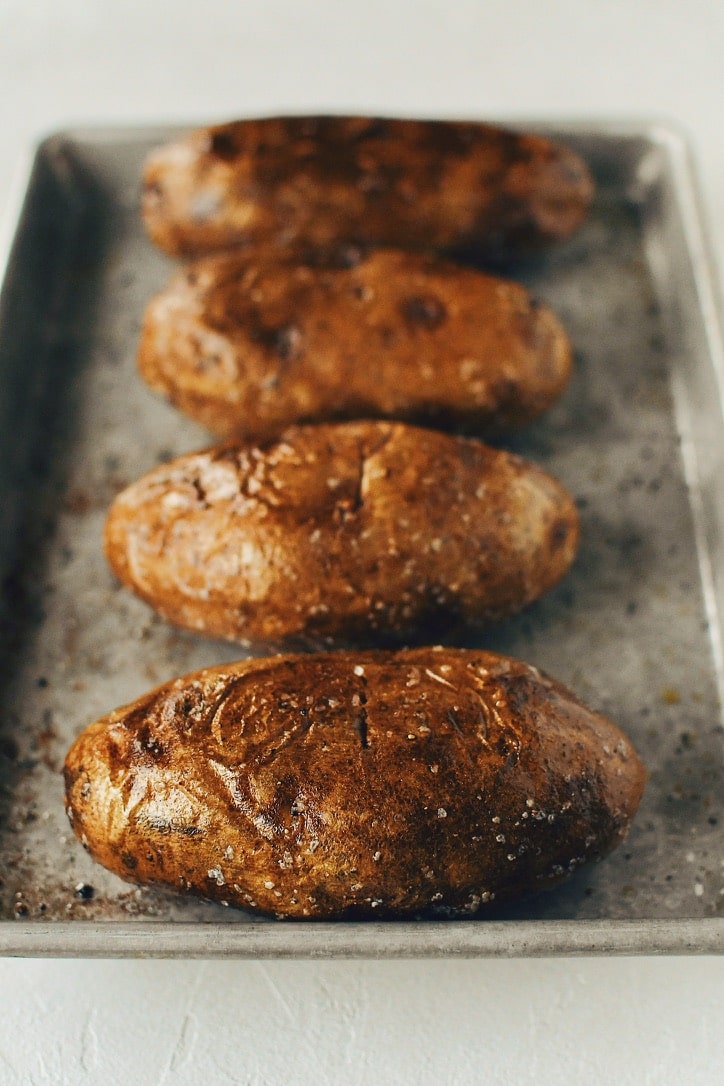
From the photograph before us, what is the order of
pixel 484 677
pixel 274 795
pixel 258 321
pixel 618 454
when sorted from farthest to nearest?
pixel 618 454
pixel 258 321
pixel 484 677
pixel 274 795

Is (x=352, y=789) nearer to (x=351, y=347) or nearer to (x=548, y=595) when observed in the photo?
(x=548, y=595)

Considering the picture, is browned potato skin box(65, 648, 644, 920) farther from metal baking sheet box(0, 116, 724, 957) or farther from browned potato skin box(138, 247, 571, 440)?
browned potato skin box(138, 247, 571, 440)

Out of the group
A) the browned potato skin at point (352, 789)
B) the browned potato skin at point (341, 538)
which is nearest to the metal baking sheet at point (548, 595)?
the browned potato skin at point (352, 789)

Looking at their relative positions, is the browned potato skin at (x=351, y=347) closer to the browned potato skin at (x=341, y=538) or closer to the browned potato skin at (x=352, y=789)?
the browned potato skin at (x=341, y=538)

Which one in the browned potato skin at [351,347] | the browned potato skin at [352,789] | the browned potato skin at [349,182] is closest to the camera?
the browned potato skin at [352,789]

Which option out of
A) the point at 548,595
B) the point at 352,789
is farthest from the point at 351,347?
the point at 352,789

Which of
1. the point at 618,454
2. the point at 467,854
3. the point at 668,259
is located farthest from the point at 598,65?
the point at 467,854

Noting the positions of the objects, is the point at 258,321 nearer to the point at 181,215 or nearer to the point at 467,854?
the point at 181,215

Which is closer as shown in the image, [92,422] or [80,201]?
[92,422]
